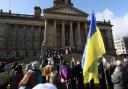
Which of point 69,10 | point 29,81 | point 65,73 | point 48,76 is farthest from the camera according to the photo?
point 69,10

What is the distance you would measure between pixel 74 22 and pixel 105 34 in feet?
46.4

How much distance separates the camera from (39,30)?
60.1 metres

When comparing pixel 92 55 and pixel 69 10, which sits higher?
pixel 69 10

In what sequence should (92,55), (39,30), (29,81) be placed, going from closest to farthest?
(29,81)
(92,55)
(39,30)

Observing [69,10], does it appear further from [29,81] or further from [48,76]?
[29,81]

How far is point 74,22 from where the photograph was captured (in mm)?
58969

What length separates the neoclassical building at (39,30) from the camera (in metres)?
55.6

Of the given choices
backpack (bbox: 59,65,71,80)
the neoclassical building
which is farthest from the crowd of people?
the neoclassical building

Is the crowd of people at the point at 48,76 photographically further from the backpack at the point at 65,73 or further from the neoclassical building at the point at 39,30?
the neoclassical building at the point at 39,30

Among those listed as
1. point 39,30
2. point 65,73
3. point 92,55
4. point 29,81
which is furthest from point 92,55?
point 39,30

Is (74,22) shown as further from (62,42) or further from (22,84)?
(22,84)

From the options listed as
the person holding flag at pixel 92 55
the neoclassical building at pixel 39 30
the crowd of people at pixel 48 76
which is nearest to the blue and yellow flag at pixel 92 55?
the person holding flag at pixel 92 55

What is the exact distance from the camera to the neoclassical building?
182ft


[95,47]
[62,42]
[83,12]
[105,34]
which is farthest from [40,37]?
[95,47]
